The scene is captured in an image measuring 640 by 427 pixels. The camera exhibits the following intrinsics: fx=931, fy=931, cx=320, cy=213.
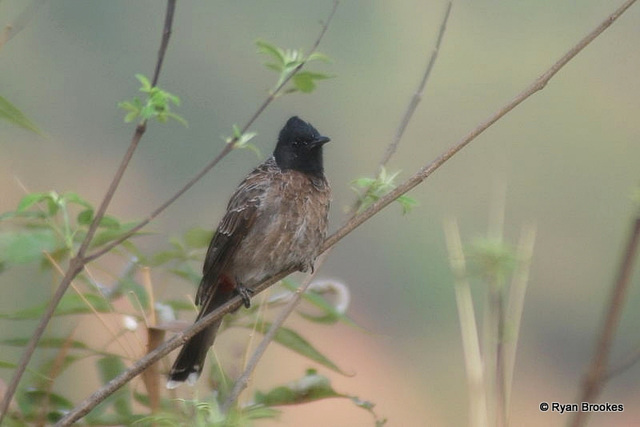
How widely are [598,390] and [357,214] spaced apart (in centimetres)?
70

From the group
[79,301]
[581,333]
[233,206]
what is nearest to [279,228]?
[233,206]

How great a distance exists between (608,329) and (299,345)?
2.80ft

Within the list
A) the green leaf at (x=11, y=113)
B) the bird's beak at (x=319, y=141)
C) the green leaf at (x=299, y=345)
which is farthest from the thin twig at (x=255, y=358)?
the bird's beak at (x=319, y=141)

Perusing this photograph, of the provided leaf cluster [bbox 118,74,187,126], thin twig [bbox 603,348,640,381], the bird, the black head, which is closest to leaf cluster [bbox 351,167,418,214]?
leaf cluster [bbox 118,74,187,126]

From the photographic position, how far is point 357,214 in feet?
3.98

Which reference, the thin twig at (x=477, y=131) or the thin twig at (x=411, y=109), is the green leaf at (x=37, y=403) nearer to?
the thin twig at (x=477, y=131)

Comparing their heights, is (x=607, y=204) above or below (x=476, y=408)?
above

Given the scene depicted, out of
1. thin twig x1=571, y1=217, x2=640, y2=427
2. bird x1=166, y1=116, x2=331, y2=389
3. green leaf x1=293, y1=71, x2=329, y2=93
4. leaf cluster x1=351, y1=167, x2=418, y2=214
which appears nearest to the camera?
thin twig x1=571, y1=217, x2=640, y2=427

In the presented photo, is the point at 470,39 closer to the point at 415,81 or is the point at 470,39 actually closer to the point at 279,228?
the point at 415,81

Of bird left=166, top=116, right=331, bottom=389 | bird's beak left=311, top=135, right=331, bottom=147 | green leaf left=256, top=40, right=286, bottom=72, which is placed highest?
bird's beak left=311, top=135, right=331, bottom=147

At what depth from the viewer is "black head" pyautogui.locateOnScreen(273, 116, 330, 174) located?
6.81ft

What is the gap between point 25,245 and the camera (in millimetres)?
1155

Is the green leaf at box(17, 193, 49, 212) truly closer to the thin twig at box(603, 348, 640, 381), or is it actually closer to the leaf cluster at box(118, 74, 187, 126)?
the leaf cluster at box(118, 74, 187, 126)

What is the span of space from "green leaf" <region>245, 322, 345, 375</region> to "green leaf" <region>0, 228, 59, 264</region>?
331 millimetres
